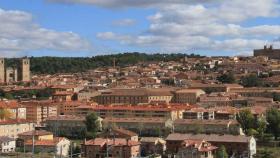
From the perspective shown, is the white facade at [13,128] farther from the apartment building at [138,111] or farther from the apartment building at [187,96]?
the apartment building at [187,96]

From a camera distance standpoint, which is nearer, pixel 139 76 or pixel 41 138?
pixel 41 138

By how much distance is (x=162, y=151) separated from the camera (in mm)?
23609

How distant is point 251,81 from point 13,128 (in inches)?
1062

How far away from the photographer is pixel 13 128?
94.0ft

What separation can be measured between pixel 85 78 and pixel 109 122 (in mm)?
34517

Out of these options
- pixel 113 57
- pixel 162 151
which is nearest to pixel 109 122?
pixel 162 151

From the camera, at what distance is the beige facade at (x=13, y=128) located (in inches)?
1100

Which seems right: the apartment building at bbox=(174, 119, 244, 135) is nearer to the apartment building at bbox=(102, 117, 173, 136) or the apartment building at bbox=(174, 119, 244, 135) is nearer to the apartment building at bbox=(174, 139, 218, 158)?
the apartment building at bbox=(102, 117, 173, 136)

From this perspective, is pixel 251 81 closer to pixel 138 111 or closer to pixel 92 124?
pixel 138 111

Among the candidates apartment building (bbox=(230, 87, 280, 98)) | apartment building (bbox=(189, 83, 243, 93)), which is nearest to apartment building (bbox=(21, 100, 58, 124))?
apartment building (bbox=(230, 87, 280, 98))

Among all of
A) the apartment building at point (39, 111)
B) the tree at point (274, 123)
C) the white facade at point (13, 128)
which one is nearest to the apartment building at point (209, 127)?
the tree at point (274, 123)

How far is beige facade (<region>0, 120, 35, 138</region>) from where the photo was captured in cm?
2793

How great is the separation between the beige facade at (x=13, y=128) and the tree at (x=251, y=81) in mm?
24855

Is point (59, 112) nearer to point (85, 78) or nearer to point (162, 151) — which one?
point (162, 151)
